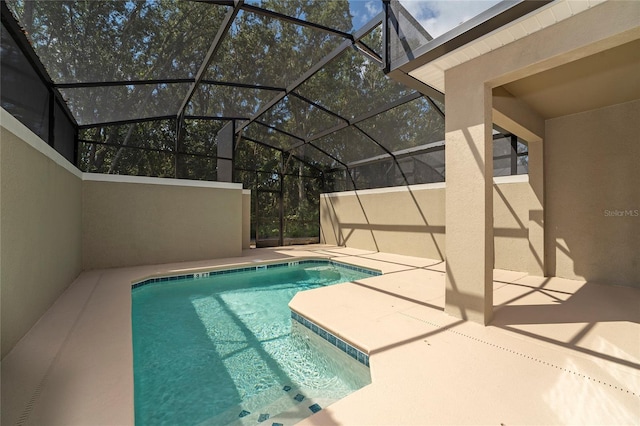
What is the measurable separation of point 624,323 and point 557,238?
2.66 metres

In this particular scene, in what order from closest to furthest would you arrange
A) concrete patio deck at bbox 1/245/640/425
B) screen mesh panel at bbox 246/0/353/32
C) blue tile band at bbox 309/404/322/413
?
concrete patio deck at bbox 1/245/640/425, blue tile band at bbox 309/404/322/413, screen mesh panel at bbox 246/0/353/32

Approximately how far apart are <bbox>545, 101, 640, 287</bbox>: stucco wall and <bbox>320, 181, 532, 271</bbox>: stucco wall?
57 cm

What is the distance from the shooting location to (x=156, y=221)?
23.9ft

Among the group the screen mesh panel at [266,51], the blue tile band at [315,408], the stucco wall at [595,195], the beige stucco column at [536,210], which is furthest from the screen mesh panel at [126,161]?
the stucco wall at [595,195]

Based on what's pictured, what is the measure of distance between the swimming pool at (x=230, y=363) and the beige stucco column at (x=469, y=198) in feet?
5.18

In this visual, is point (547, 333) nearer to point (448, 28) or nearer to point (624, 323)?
point (624, 323)

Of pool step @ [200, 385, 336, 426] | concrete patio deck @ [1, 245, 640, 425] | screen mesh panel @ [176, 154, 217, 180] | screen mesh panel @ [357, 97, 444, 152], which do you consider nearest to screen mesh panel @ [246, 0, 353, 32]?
screen mesh panel @ [357, 97, 444, 152]

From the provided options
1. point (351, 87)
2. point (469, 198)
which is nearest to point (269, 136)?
point (351, 87)

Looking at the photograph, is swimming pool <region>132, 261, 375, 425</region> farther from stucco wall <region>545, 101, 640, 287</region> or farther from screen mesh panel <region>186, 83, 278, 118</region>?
stucco wall <region>545, 101, 640, 287</region>

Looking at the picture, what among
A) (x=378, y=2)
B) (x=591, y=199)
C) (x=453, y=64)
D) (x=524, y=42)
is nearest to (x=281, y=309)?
(x=453, y=64)

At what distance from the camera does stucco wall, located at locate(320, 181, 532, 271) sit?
602 centimetres

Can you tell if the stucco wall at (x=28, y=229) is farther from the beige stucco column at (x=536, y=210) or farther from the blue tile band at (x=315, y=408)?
the beige stucco column at (x=536, y=210)

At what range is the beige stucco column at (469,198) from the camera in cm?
304

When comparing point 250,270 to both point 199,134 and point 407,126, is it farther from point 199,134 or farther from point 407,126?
point 199,134
